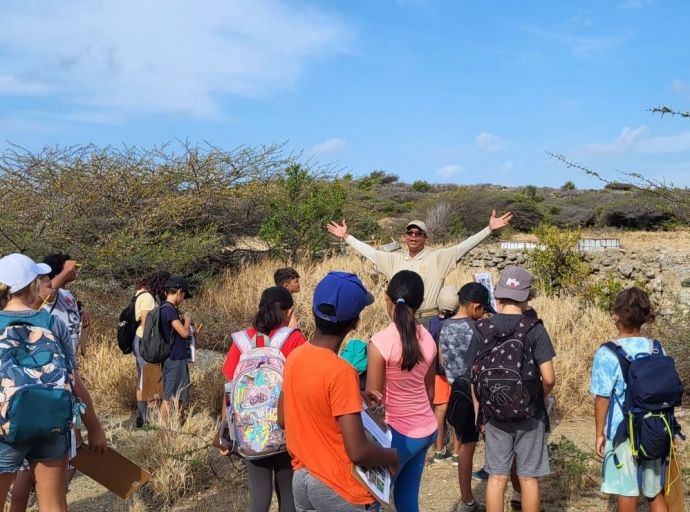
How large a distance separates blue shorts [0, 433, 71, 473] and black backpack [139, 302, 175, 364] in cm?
268

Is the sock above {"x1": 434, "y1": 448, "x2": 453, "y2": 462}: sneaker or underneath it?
above

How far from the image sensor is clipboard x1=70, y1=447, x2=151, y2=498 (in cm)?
376

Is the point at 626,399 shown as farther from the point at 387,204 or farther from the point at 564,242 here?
the point at 387,204

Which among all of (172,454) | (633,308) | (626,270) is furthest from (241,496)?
(626,270)

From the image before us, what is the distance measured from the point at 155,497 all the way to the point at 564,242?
9257mm

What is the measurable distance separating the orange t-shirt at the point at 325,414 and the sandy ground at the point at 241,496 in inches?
83.1

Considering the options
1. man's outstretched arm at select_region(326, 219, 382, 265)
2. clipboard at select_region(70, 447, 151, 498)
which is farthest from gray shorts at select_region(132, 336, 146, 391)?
clipboard at select_region(70, 447, 151, 498)

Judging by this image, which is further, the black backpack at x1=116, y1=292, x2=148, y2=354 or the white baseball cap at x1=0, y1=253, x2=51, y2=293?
the black backpack at x1=116, y1=292, x2=148, y2=354

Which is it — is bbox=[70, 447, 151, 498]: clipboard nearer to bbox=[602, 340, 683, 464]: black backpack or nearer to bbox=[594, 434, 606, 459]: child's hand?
bbox=[594, 434, 606, 459]: child's hand

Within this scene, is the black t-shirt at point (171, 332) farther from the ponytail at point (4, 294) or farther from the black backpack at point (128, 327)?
the ponytail at point (4, 294)

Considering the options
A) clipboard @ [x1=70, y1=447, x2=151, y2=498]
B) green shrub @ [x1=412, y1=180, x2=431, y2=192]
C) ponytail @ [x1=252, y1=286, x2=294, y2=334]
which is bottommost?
clipboard @ [x1=70, y1=447, x2=151, y2=498]

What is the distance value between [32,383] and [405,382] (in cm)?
177

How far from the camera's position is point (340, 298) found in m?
2.71

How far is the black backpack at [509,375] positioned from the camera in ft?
11.6
